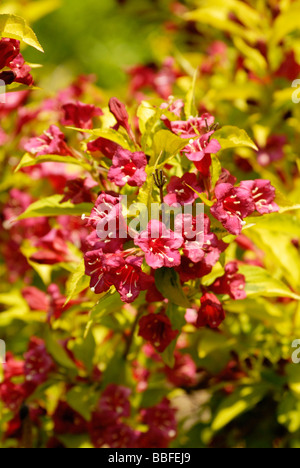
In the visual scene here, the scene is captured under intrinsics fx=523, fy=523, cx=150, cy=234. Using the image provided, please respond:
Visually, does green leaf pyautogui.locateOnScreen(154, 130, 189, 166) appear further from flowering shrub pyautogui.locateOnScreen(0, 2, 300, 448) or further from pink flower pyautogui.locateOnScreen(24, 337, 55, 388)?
pink flower pyautogui.locateOnScreen(24, 337, 55, 388)

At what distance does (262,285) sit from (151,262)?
1.33ft

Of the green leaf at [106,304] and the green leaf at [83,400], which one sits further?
the green leaf at [83,400]

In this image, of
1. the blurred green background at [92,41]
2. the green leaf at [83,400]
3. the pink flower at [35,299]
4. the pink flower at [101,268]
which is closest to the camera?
the pink flower at [101,268]

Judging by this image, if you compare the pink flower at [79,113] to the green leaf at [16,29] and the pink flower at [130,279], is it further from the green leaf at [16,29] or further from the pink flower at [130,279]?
the pink flower at [130,279]

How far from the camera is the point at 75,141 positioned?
6.58 ft

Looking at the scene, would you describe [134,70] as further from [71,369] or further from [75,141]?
[71,369]

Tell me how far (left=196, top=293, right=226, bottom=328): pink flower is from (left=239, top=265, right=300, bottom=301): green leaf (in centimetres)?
16

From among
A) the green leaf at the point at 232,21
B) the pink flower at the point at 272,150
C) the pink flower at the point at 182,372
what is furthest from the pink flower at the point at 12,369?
the green leaf at the point at 232,21

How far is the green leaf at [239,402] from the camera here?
151 cm

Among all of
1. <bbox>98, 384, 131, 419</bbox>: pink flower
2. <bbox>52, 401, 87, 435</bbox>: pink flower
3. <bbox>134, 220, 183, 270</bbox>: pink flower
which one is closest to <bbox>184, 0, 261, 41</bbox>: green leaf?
<bbox>134, 220, 183, 270</bbox>: pink flower

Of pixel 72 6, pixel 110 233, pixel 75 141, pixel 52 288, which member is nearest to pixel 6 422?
pixel 52 288

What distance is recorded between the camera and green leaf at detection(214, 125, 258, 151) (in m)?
1.09

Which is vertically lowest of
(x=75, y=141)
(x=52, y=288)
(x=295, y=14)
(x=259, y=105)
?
(x=52, y=288)
